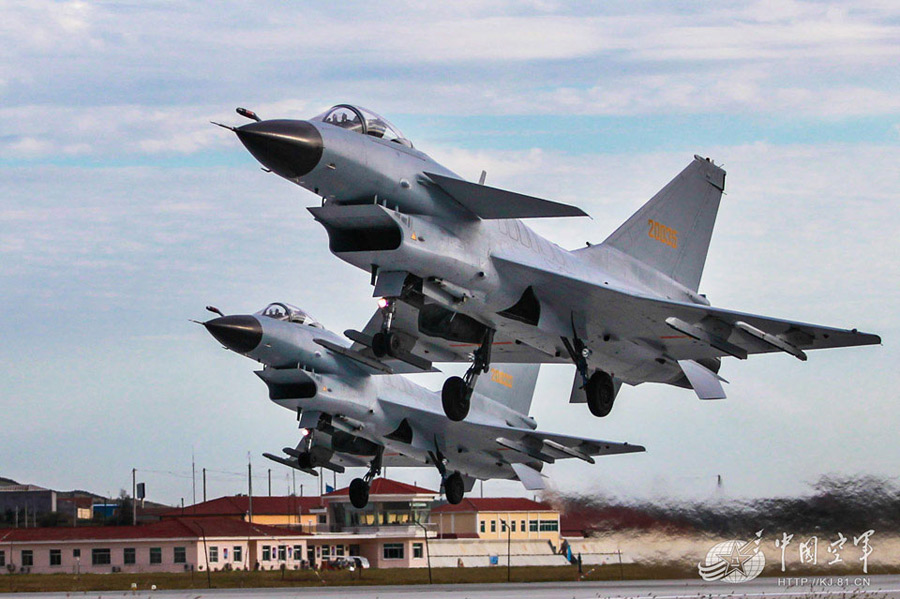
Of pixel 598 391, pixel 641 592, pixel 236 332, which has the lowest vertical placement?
pixel 641 592

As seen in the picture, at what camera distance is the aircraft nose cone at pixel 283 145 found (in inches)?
673

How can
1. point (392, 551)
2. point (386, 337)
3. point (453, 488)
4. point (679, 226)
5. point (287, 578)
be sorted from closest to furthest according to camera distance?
point (386, 337) → point (679, 226) → point (453, 488) → point (287, 578) → point (392, 551)

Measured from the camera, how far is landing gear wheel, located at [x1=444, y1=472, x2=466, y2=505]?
35.0m

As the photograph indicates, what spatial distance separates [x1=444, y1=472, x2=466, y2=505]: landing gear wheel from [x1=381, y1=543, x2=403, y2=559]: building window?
27.0 metres

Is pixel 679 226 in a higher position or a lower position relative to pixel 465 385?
higher

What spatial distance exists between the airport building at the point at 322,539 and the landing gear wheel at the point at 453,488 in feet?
38.2

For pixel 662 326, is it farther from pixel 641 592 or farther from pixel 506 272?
pixel 641 592

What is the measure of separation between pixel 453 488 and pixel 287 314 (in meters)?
7.01

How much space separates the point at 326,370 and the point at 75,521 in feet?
102

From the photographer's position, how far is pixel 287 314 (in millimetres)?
33094

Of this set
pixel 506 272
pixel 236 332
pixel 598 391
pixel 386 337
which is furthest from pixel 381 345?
pixel 236 332

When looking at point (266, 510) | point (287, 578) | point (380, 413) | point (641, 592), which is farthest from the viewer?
point (266, 510)

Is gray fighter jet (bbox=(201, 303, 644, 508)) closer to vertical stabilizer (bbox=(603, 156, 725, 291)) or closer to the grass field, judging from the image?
the grass field

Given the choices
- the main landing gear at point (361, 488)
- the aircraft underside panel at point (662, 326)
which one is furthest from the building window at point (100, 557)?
the aircraft underside panel at point (662, 326)
